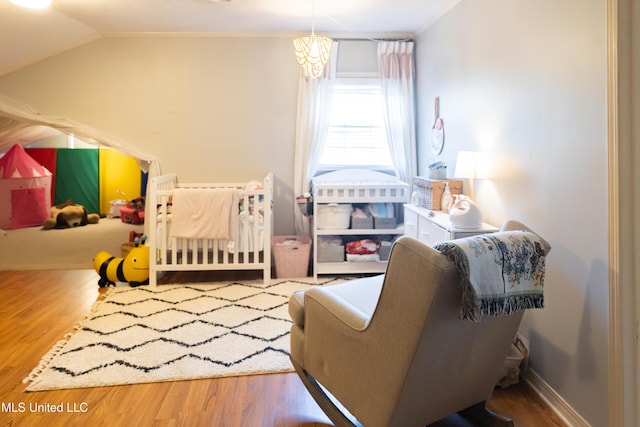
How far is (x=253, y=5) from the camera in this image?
3.66 metres

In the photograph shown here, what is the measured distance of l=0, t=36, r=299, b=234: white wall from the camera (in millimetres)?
4523

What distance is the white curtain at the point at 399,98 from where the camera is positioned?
4.53 m

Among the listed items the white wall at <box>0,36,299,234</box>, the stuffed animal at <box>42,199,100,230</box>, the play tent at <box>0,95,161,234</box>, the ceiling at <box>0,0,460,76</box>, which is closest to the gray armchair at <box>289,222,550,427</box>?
the ceiling at <box>0,0,460,76</box>

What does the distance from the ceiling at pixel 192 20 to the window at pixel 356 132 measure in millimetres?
561

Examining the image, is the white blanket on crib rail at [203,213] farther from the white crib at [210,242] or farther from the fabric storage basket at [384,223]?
the fabric storage basket at [384,223]

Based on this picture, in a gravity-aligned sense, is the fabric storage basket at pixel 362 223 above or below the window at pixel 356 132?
below

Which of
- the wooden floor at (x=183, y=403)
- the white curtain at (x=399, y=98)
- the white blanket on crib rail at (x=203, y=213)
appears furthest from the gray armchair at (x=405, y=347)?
the white curtain at (x=399, y=98)

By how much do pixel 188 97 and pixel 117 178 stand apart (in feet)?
12.1

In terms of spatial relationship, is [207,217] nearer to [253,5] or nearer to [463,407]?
[253,5]

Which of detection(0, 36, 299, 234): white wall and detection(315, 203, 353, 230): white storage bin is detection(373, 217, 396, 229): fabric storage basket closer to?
detection(315, 203, 353, 230): white storage bin

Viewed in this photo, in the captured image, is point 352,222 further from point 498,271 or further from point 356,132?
point 498,271

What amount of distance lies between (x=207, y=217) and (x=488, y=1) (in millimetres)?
2424

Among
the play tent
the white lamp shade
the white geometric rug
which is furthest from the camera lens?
the play tent

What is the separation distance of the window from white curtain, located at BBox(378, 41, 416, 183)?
0.45ft
